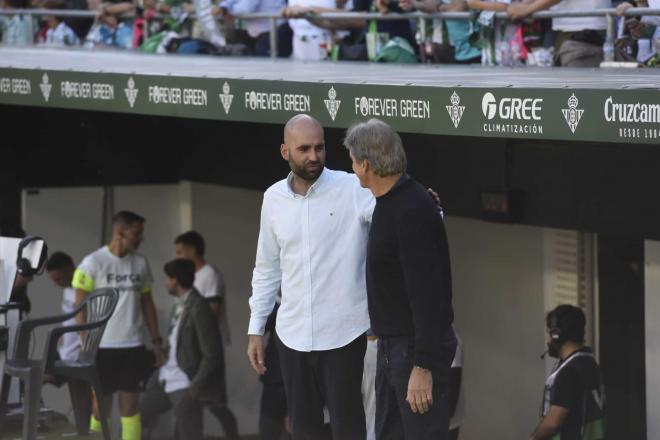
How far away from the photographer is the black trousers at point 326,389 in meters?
5.16

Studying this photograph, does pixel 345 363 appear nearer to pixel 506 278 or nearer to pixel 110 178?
pixel 506 278

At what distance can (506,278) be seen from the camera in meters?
8.94

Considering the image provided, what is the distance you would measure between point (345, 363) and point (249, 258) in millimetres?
6533

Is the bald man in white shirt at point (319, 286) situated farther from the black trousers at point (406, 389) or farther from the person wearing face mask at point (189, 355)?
the person wearing face mask at point (189, 355)

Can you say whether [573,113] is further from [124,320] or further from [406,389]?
[124,320]

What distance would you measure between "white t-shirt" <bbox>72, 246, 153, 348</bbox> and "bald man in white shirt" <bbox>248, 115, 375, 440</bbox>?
451 centimetres

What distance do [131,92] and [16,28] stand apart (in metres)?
6.42

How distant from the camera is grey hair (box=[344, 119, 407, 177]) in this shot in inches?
185

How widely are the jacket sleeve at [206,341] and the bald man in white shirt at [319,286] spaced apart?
3.83 m

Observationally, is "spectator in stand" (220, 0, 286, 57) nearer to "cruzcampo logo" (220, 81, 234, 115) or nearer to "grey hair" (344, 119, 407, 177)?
"cruzcampo logo" (220, 81, 234, 115)

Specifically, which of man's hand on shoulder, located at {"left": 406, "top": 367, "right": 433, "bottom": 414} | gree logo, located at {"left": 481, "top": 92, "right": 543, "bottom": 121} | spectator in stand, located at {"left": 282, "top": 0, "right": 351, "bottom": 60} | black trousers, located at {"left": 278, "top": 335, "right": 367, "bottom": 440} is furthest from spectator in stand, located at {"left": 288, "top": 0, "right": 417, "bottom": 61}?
man's hand on shoulder, located at {"left": 406, "top": 367, "right": 433, "bottom": 414}

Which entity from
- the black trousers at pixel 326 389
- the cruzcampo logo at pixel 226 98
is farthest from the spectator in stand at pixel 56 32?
the black trousers at pixel 326 389

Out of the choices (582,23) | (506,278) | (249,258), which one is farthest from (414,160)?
(249,258)

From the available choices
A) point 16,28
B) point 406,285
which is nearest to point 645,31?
point 406,285
